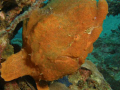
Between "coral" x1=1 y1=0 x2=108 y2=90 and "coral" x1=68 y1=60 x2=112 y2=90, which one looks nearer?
"coral" x1=1 y1=0 x2=108 y2=90

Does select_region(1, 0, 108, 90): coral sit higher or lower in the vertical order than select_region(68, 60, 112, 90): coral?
higher

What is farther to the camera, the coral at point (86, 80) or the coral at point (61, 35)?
the coral at point (86, 80)

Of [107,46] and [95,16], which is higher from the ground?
[95,16]

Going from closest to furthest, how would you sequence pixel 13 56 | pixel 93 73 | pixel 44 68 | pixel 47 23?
pixel 47 23 < pixel 44 68 < pixel 13 56 < pixel 93 73

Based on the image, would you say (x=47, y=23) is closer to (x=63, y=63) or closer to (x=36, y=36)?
(x=36, y=36)

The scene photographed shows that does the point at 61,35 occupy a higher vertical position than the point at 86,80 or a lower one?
higher

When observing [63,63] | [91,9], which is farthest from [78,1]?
[63,63]

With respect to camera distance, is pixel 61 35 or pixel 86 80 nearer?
pixel 61 35

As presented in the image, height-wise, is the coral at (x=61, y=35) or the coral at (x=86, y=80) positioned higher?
the coral at (x=61, y=35)
